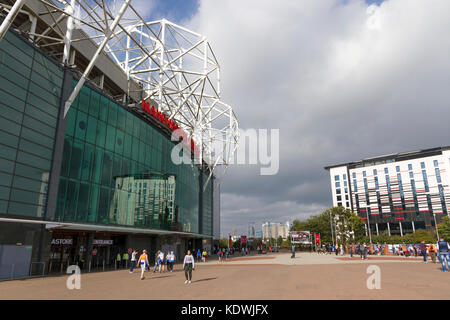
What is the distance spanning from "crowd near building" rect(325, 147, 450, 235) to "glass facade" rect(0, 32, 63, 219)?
90719 millimetres

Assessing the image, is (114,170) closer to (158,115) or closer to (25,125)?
(25,125)

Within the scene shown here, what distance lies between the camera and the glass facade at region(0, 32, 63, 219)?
53.0ft

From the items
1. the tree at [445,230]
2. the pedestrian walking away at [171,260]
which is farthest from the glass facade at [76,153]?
the tree at [445,230]

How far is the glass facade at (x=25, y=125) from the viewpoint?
16.2 meters

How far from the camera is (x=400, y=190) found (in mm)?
99750

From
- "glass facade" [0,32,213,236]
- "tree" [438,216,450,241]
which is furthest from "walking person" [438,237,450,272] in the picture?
"tree" [438,216,450,241]

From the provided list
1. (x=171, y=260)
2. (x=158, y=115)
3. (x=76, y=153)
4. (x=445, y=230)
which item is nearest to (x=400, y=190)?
(x=445, y=230)

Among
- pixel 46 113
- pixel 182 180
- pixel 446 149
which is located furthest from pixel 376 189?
pixel 46 113

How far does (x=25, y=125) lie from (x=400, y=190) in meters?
112

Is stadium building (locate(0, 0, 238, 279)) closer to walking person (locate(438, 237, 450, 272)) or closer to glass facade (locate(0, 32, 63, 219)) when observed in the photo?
glass facade (locate(0, 32, 63, 219))

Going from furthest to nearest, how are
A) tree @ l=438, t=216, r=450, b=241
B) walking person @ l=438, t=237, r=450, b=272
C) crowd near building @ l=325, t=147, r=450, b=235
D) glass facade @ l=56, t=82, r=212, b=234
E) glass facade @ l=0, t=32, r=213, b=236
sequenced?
crowd near building @ l=325, t=147, r=450, b=235
tree @ l=438, t=216, r=450, b=241
glass facade @ l=56, t=82, r=212, b=234
glass facade @ l=0, t=32, r=213, b=236
walking person @ l=438, t=237, r=450, b=272

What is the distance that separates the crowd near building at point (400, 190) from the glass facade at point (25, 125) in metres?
90.7

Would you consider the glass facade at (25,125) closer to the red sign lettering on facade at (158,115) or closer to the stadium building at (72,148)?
the stadium building at (72,148)

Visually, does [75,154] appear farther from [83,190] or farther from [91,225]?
[91,225]
